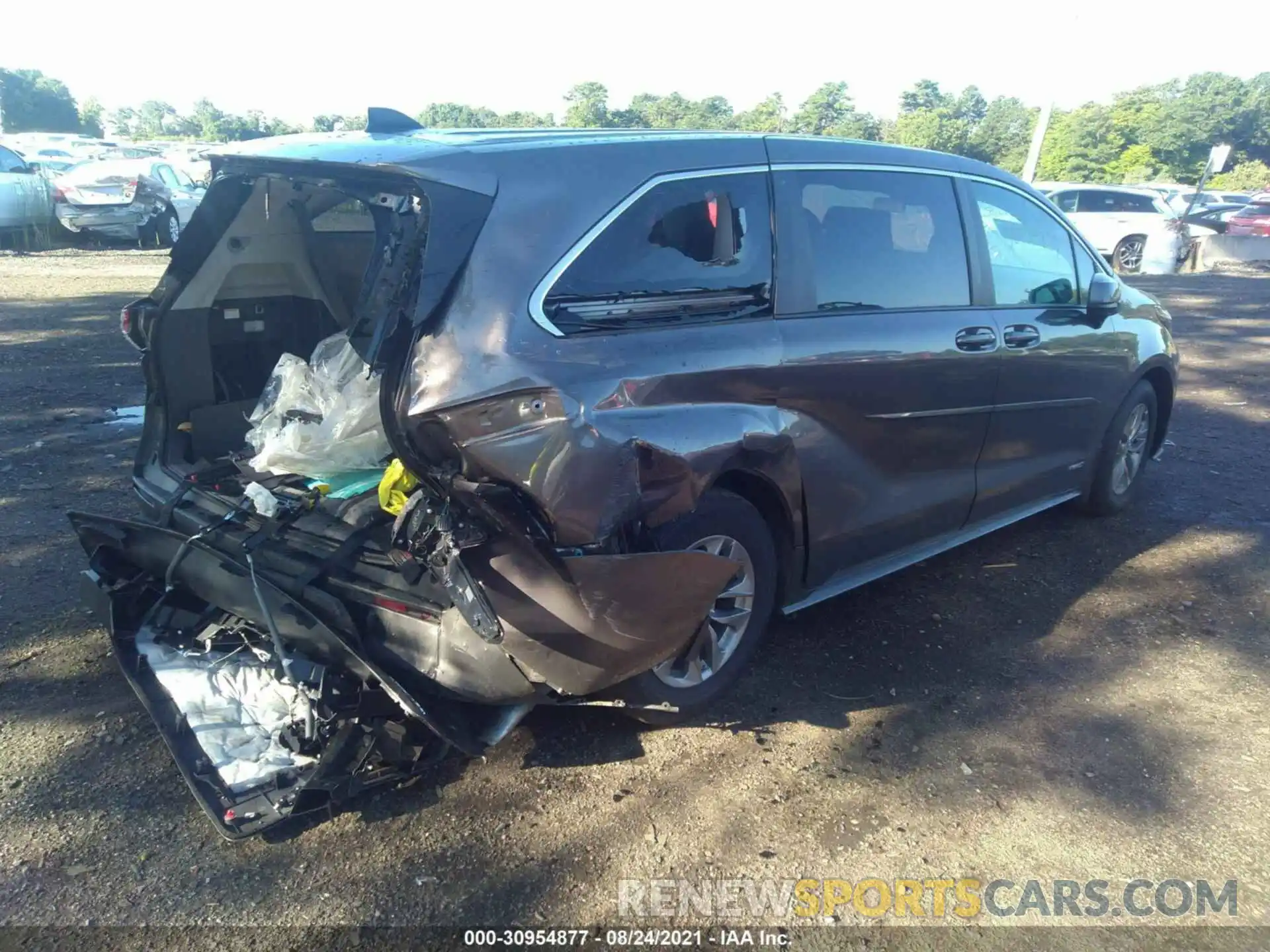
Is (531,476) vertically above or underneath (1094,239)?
above

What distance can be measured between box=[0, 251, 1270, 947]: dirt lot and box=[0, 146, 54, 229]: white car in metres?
13.9

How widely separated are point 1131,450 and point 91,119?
68677 millimetres

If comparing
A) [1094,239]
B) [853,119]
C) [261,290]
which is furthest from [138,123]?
[261,290]

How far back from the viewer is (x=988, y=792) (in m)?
3.12

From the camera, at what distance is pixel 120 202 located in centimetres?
1652

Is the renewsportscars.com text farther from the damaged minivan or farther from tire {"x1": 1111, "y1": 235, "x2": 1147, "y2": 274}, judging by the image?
tire {"x1": 1111, "y1": 235, "x2": 1147, "y2": 274}

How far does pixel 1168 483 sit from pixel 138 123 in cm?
9625

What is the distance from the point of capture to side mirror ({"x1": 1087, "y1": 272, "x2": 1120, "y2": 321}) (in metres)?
4.72

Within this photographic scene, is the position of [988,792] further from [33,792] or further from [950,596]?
[33,792]

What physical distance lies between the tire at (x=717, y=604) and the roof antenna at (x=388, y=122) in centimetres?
168

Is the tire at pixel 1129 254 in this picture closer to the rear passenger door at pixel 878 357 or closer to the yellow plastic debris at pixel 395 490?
the rear passenger door at pixel 878 357

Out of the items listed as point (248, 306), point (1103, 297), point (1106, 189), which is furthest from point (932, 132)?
point (248, 306)

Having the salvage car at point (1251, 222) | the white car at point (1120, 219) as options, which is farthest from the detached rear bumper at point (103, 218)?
the salvage car at point (1251, 222)

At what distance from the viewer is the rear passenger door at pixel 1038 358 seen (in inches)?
171
